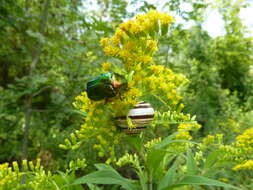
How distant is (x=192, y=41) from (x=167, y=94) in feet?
19.0

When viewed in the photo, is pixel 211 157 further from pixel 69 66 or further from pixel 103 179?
pixel 69 66

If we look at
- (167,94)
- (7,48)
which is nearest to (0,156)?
(7,48)

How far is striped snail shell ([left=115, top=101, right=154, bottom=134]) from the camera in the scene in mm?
964

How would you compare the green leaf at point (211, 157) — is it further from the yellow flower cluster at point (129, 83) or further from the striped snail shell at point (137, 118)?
the striped snail shell at point (137, 118)

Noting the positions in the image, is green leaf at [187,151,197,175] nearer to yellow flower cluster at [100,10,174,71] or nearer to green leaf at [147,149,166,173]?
green leaf at [147,149,166,173]

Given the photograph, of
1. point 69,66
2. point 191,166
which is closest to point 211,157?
point 191,166

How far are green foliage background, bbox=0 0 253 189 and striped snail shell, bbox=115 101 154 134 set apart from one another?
4.10 ft

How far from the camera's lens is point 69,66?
10.1ft

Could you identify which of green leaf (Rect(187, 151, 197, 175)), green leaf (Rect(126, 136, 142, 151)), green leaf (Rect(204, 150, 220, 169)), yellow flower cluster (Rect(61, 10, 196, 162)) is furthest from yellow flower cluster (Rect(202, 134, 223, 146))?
green leaf (Rect(126, 136, 142, 151))

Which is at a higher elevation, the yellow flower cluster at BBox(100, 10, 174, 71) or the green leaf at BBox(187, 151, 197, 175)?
the yellow flower cluster at BBox(100, 10, 174, 71)

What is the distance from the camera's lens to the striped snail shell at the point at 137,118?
964mm

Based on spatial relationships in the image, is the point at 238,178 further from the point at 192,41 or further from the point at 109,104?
the point at 192,41

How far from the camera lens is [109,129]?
39.8 inches

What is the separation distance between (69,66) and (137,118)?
2.29m
